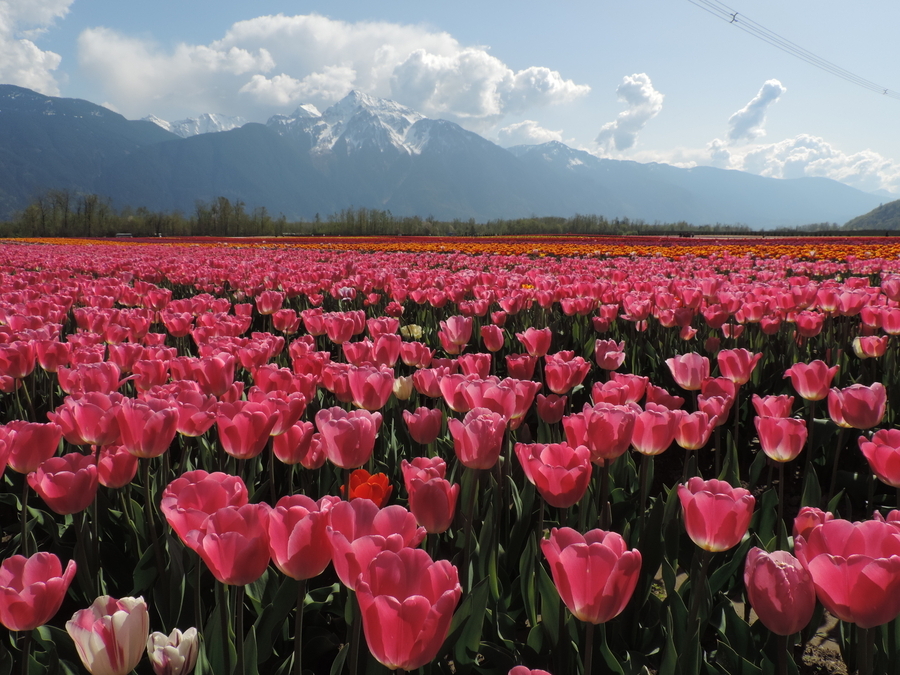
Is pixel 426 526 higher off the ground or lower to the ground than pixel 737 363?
lower

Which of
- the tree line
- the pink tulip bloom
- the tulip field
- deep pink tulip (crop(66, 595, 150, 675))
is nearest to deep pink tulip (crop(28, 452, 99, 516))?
the tulip field

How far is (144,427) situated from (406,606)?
0.94 m

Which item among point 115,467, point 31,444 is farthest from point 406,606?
point 31,444

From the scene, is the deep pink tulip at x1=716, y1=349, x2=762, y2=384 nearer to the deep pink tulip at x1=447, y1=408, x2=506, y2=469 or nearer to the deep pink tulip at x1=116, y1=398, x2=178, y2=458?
the deep pink tulip at x1=447, y1=408, x2=506, y2=469

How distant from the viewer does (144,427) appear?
4.46 ft

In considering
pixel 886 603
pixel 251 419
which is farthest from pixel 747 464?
pixel 251 419

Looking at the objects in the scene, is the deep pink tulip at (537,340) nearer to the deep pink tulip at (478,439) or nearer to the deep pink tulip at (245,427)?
the deep pink tulip at (478,439)

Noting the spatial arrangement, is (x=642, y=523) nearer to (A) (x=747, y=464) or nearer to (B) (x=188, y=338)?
(A) (x=747, y=464)

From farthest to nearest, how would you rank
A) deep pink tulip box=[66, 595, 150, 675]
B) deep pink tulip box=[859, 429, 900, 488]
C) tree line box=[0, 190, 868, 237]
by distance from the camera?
tree line box=[0, 190, 868, 237] < deep pink tulip box=[859, 429, 900, 488] < deep pink tulip box=[66, 595, 150, 675]

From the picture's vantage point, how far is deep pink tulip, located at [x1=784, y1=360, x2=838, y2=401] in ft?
6.60

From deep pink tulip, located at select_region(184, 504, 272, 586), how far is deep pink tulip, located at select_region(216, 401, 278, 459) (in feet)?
1.65

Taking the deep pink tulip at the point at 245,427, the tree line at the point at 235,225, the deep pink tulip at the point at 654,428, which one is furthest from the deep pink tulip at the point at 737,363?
the tree line at the point at 235,225

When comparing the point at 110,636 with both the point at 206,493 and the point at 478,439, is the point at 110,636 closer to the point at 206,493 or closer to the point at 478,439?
the point at 206,493

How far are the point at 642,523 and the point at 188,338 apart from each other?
3.81 metres
